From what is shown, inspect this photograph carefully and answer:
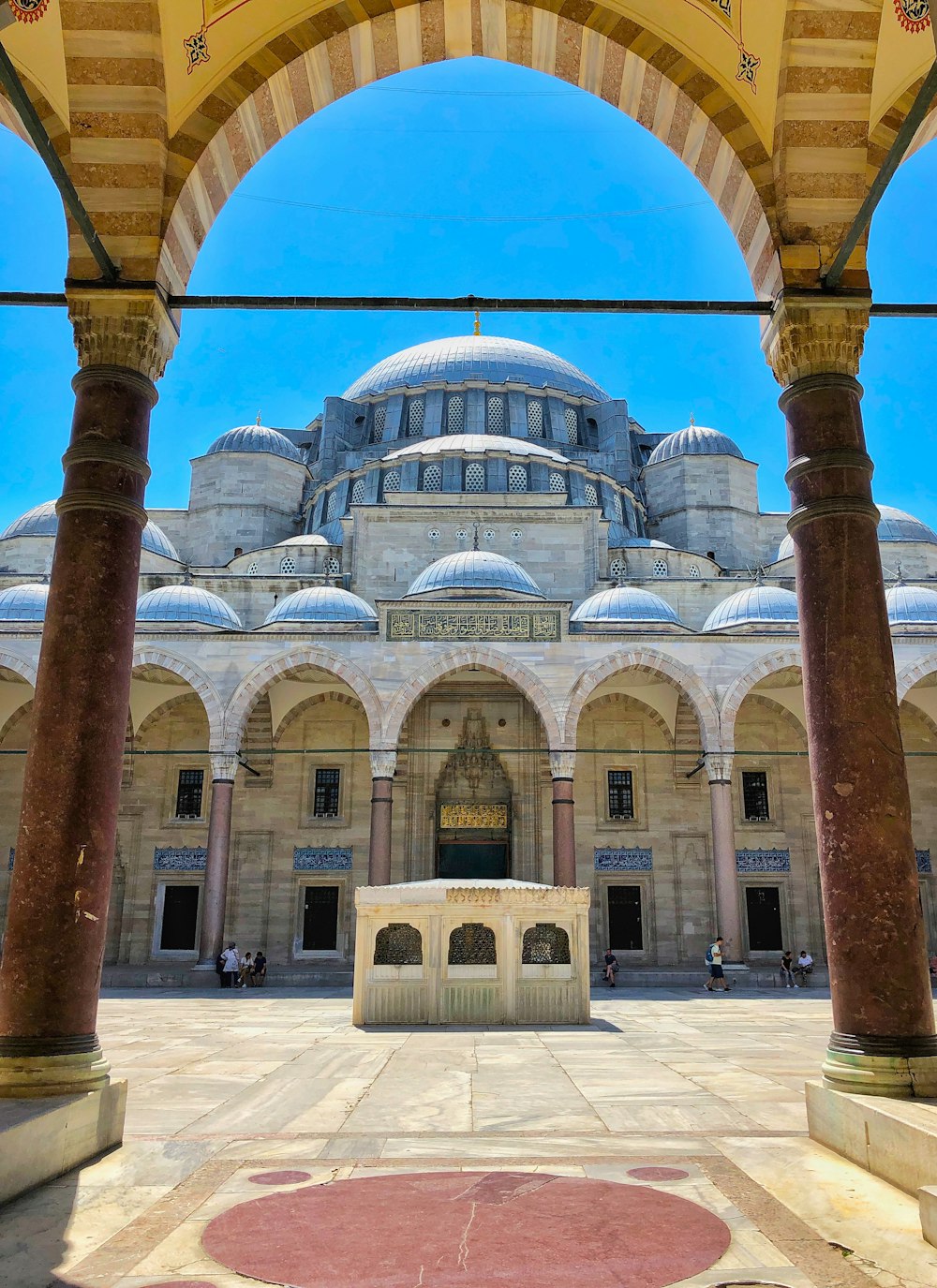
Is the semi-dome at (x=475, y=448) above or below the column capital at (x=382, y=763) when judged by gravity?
above

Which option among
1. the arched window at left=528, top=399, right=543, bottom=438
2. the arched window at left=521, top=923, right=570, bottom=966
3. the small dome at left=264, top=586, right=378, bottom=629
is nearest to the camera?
the arched window at left=521, top=923, right=570, bottom=966

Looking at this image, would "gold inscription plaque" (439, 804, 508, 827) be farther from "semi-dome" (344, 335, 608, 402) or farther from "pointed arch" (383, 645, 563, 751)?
"semi-dome" (344, 335, 608, 402)

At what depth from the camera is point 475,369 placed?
29625mm

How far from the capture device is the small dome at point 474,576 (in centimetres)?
1878

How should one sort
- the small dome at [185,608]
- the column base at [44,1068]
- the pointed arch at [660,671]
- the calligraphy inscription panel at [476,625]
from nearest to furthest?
the column base at [44,1068]
the pointed arch at [660,671]
the calligraphy inscription panel at [476,625]
the small dome at [185,608]

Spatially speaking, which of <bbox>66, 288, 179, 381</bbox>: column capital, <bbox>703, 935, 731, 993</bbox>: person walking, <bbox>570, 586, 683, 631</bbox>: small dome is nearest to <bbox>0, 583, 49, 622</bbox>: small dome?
<bbox>570, 586, 683, 631</bbox>: small dome

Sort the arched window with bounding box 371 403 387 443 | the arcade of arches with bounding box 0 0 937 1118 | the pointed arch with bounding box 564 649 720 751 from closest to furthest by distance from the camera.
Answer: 1. the arcade of arches with bounding box 0 0 937 1118
2. the pointed arch with bounding box 564 649 720 751
3. the arched window with bounding box 371 403 387 443

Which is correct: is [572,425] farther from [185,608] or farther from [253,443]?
[185,608]

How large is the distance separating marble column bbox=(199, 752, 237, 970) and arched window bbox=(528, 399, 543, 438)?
14.8 meters

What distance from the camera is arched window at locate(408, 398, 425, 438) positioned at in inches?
1111

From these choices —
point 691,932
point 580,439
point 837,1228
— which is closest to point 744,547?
point 580,439

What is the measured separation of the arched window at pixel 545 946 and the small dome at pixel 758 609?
971 centimetres

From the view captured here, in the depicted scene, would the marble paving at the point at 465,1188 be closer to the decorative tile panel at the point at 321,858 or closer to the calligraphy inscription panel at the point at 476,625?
the calligraphy inscription panel at the point at 476,625

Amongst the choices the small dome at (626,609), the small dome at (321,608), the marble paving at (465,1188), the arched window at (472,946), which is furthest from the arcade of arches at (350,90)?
the small dome at (321,608)
